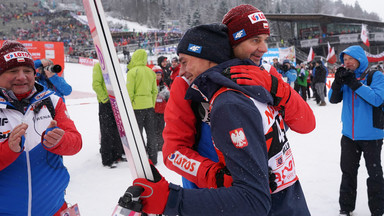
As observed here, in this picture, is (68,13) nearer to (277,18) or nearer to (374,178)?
(277,18)

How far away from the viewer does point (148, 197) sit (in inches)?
32.0

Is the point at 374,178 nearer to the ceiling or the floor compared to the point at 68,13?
nearer to the floor

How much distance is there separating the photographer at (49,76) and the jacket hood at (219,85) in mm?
2516

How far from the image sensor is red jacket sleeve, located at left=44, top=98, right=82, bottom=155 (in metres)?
1.61

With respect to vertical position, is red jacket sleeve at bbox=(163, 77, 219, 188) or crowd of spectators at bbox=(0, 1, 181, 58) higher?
crowd of spectators at bbox=(0, 1, 181, 58)

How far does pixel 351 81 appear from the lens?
8.71 feet

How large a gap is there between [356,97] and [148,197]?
2.63 m

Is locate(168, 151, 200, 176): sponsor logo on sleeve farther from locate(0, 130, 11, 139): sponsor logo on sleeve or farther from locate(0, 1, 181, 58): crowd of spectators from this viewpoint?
locate(0, 1, 181, 58): crowd of spectators

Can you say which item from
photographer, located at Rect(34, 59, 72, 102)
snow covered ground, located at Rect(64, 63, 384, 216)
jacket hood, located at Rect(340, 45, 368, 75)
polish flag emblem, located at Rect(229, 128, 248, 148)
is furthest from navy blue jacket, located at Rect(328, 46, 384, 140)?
photographer, located at Rect(34, 59, 72, 102)

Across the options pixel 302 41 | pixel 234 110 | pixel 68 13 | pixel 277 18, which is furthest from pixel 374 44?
pixel 68 13

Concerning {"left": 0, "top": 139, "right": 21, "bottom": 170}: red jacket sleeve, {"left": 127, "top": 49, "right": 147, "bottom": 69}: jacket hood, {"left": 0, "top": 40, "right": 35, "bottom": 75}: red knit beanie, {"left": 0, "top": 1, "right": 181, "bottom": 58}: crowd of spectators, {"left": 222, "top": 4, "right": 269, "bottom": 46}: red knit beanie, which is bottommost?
{"left": 0, "top": 139, "right": 21, "bottom": 170}: red jacket sleeve

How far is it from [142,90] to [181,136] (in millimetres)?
3196

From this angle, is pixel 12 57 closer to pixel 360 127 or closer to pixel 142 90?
pixel 142 90

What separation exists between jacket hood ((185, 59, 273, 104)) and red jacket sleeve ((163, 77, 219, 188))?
149 mm
